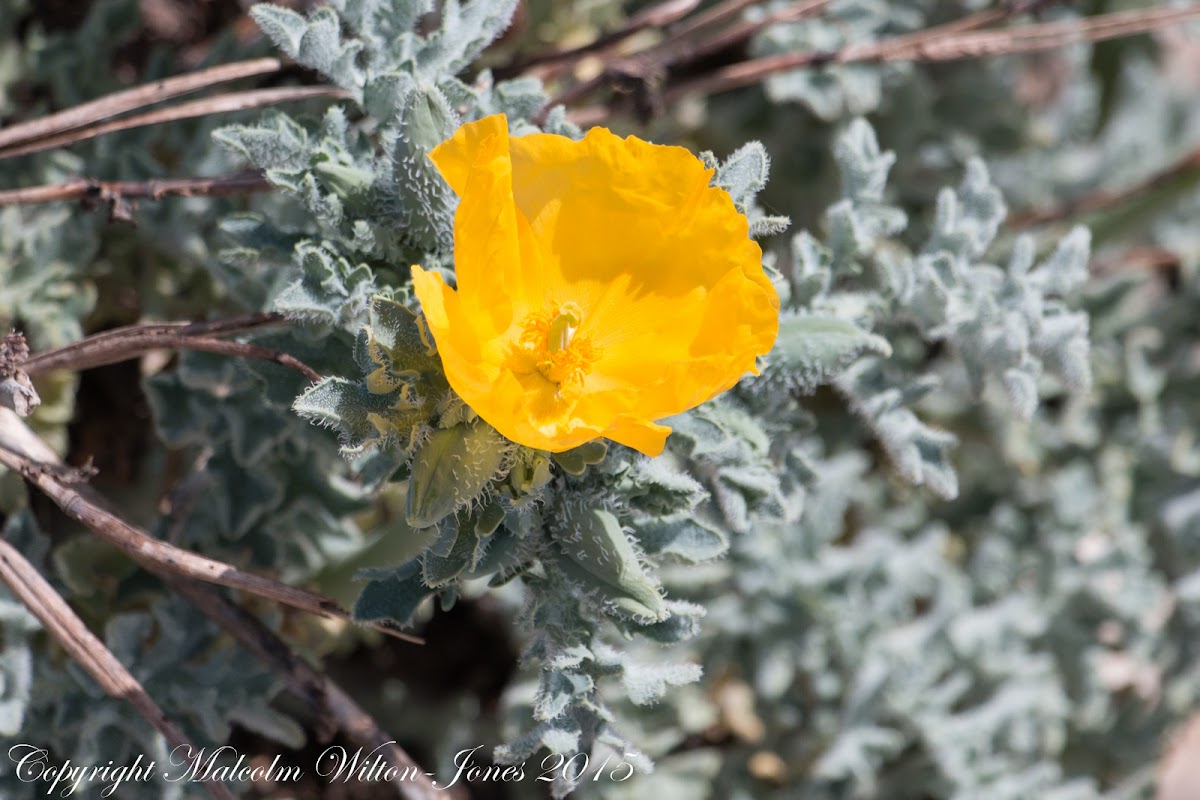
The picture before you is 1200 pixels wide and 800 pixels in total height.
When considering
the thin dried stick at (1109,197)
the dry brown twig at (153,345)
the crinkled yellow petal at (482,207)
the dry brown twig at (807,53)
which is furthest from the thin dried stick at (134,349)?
the thin dried stick at (1109,197)

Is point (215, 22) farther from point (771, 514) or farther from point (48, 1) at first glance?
point (771, 514)

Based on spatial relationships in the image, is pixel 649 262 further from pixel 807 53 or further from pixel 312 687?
pixel 807 53

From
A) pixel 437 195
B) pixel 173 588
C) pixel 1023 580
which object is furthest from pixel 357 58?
pixel 1023 580

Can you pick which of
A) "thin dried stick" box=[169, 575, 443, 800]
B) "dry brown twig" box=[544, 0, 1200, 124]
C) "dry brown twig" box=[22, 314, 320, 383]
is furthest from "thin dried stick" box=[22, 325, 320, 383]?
"dry brown twig" box=[544, 0, 1200, 124]

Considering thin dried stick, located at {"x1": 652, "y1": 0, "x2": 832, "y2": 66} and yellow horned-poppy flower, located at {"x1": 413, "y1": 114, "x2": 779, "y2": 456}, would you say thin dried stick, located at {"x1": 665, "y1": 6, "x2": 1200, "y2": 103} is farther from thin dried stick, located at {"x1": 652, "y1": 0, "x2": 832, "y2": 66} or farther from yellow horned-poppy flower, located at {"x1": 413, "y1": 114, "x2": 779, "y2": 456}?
yellow horned-poppy flower, located at {"x1": 413, "y1": 114, "x2": 779, "y2": 456}

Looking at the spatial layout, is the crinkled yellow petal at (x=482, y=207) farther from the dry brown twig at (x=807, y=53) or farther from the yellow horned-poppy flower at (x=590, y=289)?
the dry brown twig at (x=807, y=53)

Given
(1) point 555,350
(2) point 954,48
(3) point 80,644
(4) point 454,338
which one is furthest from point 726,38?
(3) point 80,644
